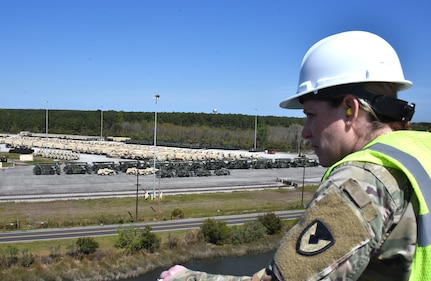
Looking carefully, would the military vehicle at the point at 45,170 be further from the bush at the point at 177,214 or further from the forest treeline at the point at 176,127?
the forest treeline at the point at 176,127

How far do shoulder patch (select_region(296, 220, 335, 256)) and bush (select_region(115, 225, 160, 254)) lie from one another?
32818 mm

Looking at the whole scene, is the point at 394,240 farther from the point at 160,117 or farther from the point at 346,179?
the point at 160,117

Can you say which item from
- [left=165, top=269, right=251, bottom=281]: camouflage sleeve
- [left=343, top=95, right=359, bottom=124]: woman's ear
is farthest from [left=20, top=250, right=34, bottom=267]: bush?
[left=343, top=95, right=359, bottom=124]: woman's ear

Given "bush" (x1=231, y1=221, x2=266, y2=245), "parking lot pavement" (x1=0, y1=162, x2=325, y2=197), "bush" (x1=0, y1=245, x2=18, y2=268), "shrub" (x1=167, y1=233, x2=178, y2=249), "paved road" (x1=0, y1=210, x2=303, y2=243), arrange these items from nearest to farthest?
"bush" (x1=0, y1=245, x2=18, y2=268), "paved road" (x1=0, y1=210, x2=303, y2=243), "shrub" (x1=167, y1=233, x2=178, y2=249), "bush" (x1=231, y1=221, x2=266, y2=245), "parking lot pavement" (x1=0, y1=162, x2=325, y2=197)

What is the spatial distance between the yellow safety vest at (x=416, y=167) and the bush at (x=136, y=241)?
107 ft

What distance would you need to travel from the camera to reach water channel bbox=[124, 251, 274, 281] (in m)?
31.4

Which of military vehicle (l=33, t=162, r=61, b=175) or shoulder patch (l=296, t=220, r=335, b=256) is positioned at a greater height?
shoulder patch (l=296, t=220, r=335, b=256)

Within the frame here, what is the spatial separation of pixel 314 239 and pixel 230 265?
1308 inches

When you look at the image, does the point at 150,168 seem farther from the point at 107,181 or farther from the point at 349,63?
the point at 349,63

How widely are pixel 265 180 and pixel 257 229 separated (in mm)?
29127

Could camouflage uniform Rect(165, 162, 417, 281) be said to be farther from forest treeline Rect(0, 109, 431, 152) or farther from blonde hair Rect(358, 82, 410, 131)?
forest treeline Rect(0, 109, 431, 152)

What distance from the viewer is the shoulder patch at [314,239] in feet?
5.47

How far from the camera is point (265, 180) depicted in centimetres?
6769

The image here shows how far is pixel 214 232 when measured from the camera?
3672cm
